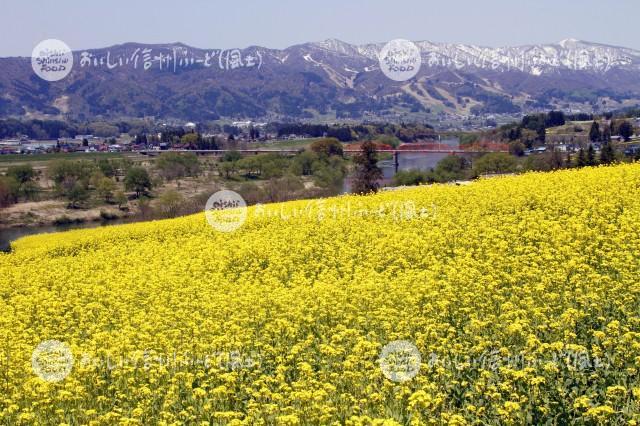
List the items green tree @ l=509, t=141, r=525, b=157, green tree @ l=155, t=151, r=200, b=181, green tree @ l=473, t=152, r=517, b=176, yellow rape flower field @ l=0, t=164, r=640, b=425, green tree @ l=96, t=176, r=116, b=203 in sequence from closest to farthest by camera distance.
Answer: yellow rape flower field @ l=0, t=164, r=640, b=425 → green tree @ l=473, t=152, r=517, b=176 → green tree @ l=96, t=176, r=116, b=203 → green tree @ l=509, t=141, r=525, b=157 → green tree @ l=155, t=151, r=200, b=181

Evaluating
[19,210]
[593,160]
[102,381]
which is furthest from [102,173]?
[102,381]

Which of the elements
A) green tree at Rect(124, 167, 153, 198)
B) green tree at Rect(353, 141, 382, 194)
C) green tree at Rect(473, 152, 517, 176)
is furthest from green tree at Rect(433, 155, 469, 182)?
green tree at Rect(124, 167, 153, 198)

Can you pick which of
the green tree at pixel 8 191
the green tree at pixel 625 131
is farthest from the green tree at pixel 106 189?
the green tree at pixel 625 131

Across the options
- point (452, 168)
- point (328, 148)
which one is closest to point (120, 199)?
point (328, 148)

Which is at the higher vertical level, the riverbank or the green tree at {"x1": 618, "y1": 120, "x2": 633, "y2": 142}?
the green tree at {"x1": 618, "y1": 120, "x2": 633, "y2": 142}

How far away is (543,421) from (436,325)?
3012 mm

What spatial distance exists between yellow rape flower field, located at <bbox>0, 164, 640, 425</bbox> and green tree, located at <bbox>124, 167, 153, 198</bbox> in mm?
114910

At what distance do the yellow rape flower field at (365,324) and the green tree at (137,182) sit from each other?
114910 millimetres

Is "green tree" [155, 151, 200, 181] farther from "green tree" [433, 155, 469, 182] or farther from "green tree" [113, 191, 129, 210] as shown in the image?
"green tree" [433, 155, 469, 182]

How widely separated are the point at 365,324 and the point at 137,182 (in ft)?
419

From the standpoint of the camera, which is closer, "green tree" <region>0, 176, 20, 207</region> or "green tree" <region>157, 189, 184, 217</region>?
"green tree" <region>157, 189, 184, 217</region>

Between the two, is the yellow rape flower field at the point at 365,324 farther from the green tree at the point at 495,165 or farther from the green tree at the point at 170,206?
the green tree at the point at 495,165

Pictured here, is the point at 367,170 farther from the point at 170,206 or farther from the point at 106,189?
the point at 106,189

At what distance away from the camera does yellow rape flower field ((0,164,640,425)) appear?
346 inches
